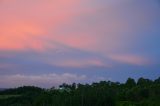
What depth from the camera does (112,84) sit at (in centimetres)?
10131

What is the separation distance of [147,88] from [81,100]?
1426 centimetres

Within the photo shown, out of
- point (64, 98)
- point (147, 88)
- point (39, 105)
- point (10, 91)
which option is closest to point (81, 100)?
point (64, 98)

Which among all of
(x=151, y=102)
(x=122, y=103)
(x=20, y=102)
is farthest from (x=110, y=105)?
(x=20, y=102)

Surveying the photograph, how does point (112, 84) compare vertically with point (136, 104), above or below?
above

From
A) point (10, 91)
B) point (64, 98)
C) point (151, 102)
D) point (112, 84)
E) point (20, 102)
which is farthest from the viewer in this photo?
point (10, 91)

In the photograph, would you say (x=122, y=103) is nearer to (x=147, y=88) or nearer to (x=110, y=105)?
(x=110, y=105)

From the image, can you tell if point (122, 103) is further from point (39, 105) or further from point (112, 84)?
point (112, 84)

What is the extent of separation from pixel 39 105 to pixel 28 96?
14.0m

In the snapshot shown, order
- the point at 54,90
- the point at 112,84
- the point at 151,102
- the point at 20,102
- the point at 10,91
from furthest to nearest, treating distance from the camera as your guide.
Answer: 1. the point at 10,91
2. the point at 112,84
3. the point at 54,90
4. the point at 20,102
5. the point at 151,102

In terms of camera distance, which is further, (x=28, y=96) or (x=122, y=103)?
(x=28, y=96)

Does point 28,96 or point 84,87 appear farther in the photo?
point 28,96

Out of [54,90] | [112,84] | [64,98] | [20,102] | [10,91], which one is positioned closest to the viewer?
[64,98]

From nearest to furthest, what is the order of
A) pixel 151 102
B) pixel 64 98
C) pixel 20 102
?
pixel 151 102
pixel 64 98
pixel 20 102

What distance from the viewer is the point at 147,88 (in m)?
83.4
